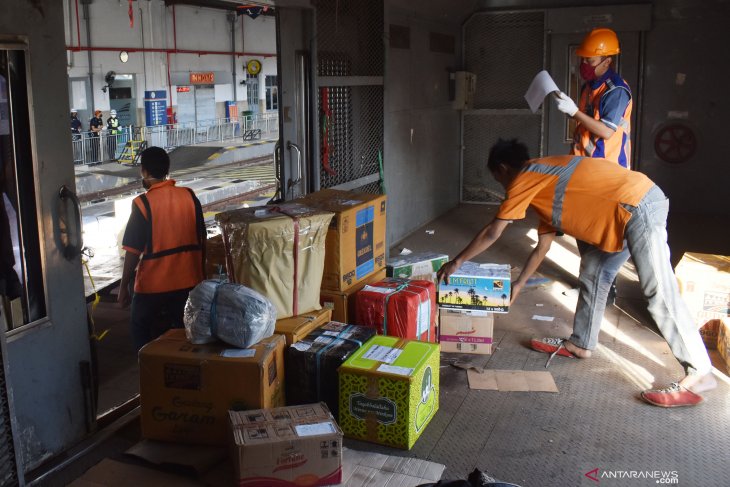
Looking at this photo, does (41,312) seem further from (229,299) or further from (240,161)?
(240,161)

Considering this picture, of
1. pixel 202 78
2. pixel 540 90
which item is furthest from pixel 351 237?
pixel 202 78

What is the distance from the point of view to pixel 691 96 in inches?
384

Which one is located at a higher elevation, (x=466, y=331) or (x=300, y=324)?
(x=300, y=324)

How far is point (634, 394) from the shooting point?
4434 millimetres

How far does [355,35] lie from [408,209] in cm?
252

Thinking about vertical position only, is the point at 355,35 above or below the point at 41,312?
above

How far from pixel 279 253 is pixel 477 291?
1.62m

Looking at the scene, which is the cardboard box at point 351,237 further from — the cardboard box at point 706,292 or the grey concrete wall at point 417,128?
the grey concrete wall at point 417,128

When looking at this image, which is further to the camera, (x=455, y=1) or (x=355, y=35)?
(x=455, y=1)

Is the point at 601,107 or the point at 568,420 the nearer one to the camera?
the point at 568,420

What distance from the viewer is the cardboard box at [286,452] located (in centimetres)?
323

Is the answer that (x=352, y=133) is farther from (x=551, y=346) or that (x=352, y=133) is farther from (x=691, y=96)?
(x=691, y=96)

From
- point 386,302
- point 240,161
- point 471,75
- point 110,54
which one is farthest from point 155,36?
point 386,302

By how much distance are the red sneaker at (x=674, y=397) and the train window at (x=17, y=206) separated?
131 inches
